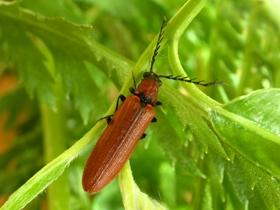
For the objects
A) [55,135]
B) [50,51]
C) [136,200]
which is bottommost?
[55,135]

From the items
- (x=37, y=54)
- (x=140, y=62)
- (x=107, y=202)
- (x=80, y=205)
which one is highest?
(x=140, y=62)

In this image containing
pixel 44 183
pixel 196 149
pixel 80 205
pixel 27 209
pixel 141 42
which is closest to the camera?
pixel 44 183

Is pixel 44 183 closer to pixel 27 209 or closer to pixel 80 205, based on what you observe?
pixel 27 209

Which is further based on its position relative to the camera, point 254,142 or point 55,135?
point 55,135

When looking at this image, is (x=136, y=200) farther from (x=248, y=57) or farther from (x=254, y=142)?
(x=248, y=57)

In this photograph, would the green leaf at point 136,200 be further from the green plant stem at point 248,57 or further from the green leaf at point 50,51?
the green plant stem at point 248,57

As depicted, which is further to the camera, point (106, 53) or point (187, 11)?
point (106, 53)

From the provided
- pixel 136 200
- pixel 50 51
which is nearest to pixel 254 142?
pixel 136 200

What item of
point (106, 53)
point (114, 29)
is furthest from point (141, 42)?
point (106, 53)

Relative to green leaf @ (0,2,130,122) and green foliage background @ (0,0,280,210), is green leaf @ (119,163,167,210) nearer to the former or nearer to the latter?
green foliage background @ (0,0,280,210)
